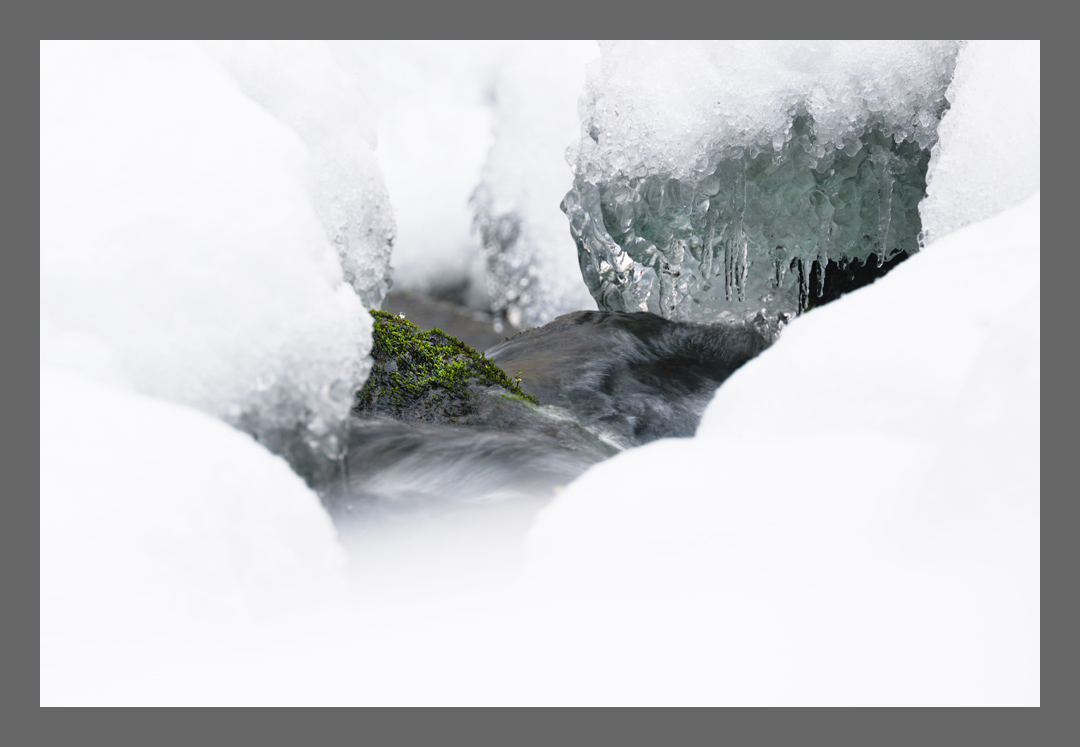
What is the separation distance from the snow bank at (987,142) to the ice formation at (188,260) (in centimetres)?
300

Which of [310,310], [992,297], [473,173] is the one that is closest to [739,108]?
[992,297]

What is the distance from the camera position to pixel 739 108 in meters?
→ 5.38

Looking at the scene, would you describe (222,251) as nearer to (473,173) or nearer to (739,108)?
(739,108)

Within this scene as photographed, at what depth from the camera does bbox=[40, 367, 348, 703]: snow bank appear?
2133mm

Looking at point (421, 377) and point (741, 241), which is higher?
point (741, 241)

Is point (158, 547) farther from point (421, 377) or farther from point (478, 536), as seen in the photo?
point (421, 377)

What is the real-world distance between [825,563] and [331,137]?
3.15 meters

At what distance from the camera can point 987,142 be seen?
436 cm

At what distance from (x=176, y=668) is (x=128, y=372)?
35.7 inches

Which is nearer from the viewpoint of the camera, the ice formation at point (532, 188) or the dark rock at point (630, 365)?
the dark rock at point (630, 365)

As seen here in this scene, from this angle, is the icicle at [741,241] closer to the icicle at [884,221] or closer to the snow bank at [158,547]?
the icicle at [884,221]

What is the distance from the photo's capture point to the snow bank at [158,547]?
84.0 inches

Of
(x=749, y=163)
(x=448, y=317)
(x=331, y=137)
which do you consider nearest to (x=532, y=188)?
(x=448, y=317)

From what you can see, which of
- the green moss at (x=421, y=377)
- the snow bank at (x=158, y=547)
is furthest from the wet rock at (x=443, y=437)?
the snow bank at (x=158, y=547)
